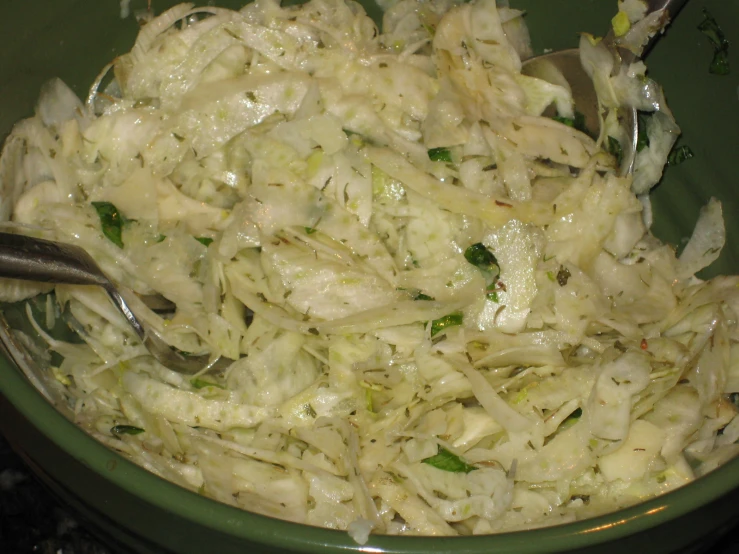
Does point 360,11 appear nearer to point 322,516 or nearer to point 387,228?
point 387,228

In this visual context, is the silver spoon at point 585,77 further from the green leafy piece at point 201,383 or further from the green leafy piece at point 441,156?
the green leafy piece at point 201,383

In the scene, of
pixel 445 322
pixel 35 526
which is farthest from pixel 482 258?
pixel 35 526

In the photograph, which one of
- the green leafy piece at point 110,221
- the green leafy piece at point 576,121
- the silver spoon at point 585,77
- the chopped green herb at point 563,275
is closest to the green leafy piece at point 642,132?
the silver spoon at point 585,77

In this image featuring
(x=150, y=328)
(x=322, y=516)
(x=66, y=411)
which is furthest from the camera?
(x=150, y=328)

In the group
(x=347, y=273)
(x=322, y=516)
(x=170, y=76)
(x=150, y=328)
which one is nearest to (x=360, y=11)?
(x=170, y=76)

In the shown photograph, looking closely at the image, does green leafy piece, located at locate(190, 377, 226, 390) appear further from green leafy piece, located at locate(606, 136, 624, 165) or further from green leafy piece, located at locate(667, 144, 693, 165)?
green leafy piece, located at locate(667, 144, 693, 165)

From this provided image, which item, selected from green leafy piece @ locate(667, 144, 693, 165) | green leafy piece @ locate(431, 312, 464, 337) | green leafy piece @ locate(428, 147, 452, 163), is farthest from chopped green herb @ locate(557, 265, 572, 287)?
green leafy piece @ locate(667, 144, 693, 165)
